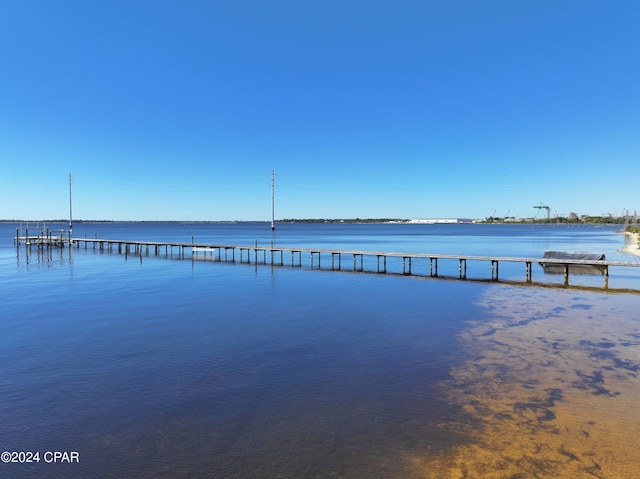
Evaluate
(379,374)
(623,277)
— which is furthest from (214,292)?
(623,277)

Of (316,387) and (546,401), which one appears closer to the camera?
(546,401)

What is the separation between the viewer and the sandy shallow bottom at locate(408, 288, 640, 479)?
6711 millimetres

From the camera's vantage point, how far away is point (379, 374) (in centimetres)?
1078

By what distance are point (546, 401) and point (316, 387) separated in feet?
18.0

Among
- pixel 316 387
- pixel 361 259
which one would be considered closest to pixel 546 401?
pixel 316 387

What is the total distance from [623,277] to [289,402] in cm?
3341

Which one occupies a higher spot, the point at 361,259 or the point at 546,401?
the point at 361,259

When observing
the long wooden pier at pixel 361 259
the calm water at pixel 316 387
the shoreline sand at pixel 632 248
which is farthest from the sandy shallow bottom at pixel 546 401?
the shoreline sand at pixel 632 248

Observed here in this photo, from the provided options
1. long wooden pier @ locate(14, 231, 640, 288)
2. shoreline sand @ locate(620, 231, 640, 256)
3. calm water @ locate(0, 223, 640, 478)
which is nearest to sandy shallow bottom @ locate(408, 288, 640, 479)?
calm water @ locate(0, 223, 640, 478)

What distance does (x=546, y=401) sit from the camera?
910 cm

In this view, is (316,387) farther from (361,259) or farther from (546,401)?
(361,259)

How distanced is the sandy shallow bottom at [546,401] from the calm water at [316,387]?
0.05 metres

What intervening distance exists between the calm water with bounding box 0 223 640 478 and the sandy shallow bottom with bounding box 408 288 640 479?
47 mm

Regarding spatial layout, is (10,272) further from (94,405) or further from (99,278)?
(94,405)
